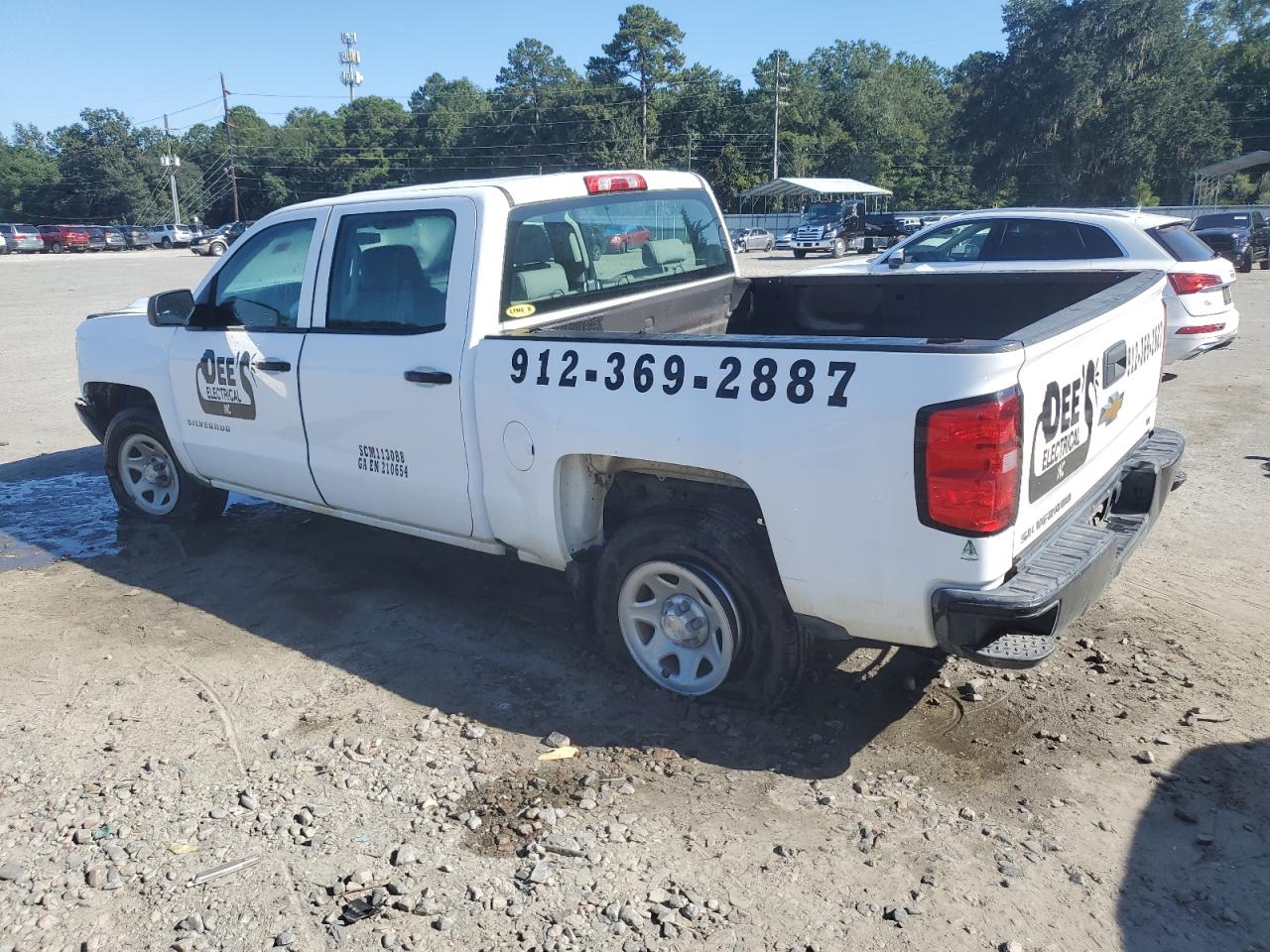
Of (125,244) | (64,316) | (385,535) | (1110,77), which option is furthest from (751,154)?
(385,535)

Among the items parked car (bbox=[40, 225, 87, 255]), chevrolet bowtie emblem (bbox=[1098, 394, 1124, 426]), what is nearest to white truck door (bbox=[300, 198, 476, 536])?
chevrolet bowtie emblem (bbox=[1098, 394, 1124, 426])

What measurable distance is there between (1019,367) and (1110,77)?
6218 cm

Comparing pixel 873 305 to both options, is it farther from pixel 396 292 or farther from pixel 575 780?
pixel 575 780

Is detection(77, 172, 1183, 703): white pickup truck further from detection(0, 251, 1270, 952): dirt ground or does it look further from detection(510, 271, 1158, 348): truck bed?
detection(0, 251, 1270, 952): dirt ground

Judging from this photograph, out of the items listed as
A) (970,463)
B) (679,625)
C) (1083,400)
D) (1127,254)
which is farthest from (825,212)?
(970,463)

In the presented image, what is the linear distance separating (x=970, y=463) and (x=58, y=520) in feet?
20.7

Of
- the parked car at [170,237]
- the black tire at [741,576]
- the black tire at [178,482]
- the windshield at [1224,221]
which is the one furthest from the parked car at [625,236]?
the parked car at [170,237]

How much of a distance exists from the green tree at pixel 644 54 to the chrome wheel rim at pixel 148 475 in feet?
251

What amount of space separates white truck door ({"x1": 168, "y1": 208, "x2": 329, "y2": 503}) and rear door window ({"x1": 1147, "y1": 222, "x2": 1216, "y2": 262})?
7.89m

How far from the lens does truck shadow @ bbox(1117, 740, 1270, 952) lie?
268cm

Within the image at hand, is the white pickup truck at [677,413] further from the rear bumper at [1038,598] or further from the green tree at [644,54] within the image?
the green tree at [644,54]

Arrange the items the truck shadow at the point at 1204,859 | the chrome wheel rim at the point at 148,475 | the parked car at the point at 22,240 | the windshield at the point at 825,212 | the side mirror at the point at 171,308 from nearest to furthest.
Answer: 1. the truck shadow at the point at 1204,859
2. the side mirror at the point at 171,308
3. the chrome wheel rim at the point at 148,475
4. the windshield at the point at 825,212
5. the parked car at the point at 22,240

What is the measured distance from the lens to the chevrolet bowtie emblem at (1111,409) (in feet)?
12.1

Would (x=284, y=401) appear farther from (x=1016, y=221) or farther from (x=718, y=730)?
(x=1016, y=221)
